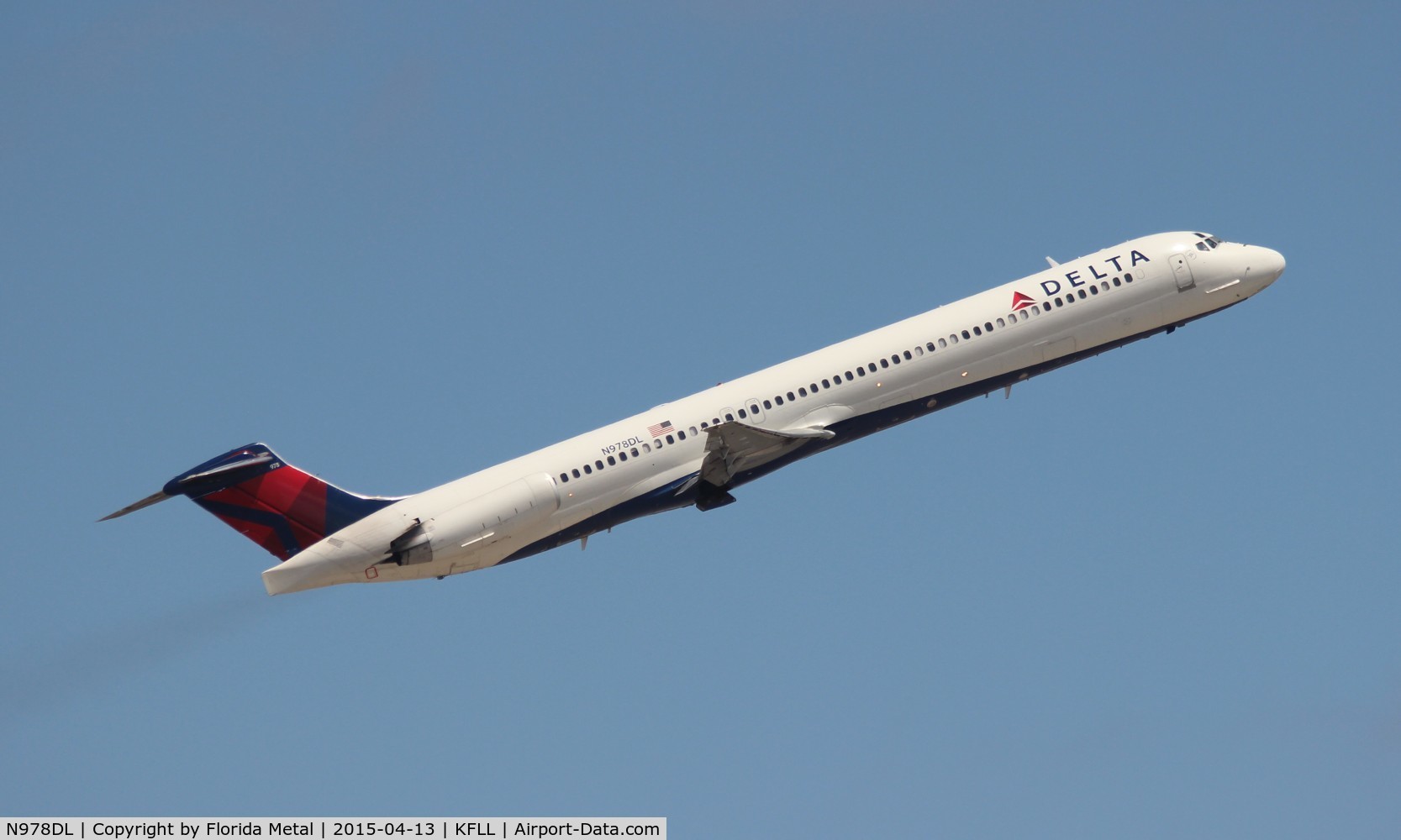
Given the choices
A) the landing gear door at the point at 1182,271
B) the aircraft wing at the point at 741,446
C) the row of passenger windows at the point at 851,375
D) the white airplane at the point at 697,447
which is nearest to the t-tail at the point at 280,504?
the white airplane at the point at 697,447

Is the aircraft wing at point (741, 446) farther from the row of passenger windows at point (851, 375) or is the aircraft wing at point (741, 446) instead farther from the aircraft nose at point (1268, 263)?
the aircraft nose at point (1268, 263)

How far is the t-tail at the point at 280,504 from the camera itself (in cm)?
5634

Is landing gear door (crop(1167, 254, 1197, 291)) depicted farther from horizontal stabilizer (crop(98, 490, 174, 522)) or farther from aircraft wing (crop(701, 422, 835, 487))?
horizontal stabilizer (crop(98, 490, 174, 522))

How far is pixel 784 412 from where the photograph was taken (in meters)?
58.3

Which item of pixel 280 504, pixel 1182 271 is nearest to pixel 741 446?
pixel 280 504

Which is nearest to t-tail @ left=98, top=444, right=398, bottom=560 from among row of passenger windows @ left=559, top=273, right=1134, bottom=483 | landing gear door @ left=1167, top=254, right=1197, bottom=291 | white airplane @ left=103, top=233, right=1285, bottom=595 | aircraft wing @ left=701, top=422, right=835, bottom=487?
white airplane @ left=103, top=233, right=1285, bottom=595

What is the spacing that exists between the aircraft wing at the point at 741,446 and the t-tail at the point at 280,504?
29.2 ft

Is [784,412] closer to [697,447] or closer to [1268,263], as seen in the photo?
[697,447]

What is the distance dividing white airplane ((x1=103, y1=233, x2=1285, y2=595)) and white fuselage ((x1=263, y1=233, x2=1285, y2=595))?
1.8 inches

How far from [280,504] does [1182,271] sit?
27737 millimetres

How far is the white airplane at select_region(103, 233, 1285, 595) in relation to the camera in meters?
55.9

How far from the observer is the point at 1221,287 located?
63.4 metres

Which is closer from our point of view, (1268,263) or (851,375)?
(851,375)

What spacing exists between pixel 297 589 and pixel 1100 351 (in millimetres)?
25016
